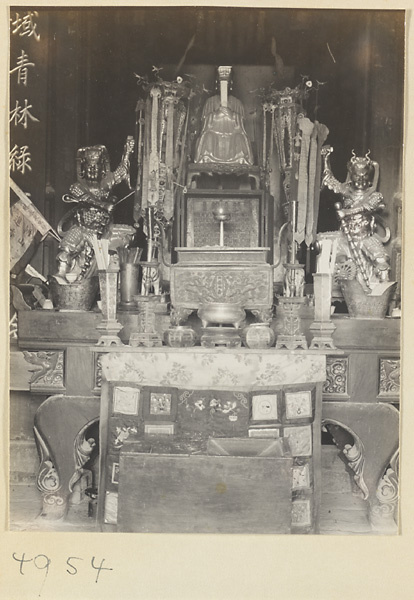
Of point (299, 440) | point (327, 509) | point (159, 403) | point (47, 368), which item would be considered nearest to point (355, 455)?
point (327, 509)

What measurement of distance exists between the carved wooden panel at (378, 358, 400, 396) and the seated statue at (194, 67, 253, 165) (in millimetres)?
1725

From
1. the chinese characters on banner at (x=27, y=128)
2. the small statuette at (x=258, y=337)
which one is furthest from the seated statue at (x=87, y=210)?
the small statuette at (x=258, y=337)

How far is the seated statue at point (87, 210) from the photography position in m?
6.14

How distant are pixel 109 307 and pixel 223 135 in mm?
1499

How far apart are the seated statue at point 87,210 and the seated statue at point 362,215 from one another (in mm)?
1516

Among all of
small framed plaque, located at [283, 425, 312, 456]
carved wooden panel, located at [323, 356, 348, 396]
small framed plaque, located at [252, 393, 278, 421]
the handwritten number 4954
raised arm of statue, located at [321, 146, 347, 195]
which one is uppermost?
raised arm of statue, located at [321, 146, 347, 195]

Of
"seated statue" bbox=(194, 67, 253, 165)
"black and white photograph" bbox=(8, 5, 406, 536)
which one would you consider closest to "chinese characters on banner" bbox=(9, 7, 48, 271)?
"black and white photograph" bbox=(8, 5, 406, 536)

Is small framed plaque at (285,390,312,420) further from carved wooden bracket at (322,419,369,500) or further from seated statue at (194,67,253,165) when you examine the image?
seated statue at (194,67,253,165)

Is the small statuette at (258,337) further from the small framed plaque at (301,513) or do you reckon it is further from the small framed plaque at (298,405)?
the small framed plaque at (301,513)

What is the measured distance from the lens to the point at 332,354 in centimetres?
582

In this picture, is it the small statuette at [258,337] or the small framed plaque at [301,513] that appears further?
the small statuette at [258,337]

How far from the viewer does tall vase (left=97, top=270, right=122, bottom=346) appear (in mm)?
5859

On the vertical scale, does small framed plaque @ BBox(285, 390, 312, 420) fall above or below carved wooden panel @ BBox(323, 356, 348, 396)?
below

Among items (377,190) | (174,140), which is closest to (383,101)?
(377,190)
